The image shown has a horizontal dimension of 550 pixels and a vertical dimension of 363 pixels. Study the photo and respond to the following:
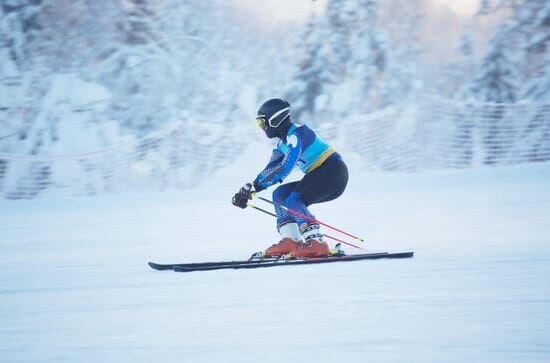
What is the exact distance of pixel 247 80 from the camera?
2212 centimetres

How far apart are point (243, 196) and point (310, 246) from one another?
2.35ft

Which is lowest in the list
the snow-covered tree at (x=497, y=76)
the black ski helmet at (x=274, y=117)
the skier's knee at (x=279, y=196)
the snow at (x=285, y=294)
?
the snow at (x=285, y=294)

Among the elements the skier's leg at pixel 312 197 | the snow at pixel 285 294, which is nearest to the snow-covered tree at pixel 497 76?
the snow at pixel 285 294

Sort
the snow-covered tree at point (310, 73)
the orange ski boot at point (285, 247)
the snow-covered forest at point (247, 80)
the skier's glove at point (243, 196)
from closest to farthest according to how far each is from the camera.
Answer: the skier's glove at point (243, 196) < the orange ski boot at point (285, 247) < the snow-covered forest at point (247, 80) < the snow-covered tree at point (310, 73)

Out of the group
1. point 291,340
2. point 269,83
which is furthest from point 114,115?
point 291,340

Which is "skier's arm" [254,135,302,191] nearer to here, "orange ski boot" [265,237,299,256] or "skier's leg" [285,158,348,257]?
"skier's leg" [285,158,348,257]

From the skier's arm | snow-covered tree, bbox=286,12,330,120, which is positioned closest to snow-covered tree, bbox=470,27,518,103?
snow-covered tree, bbox=286,12,330,120

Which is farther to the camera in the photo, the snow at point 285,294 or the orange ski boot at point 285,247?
the orange ski boot at point 285,247

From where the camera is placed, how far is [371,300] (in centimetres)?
402

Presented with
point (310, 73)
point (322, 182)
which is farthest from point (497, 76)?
point (322, 182)

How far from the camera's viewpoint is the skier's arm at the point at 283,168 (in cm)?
525

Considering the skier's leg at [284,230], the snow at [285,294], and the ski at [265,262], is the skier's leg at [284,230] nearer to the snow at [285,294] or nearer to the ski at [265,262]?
the ski at [265,262]

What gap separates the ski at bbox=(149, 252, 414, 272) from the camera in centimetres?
529

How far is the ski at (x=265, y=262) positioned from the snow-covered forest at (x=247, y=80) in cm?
908
